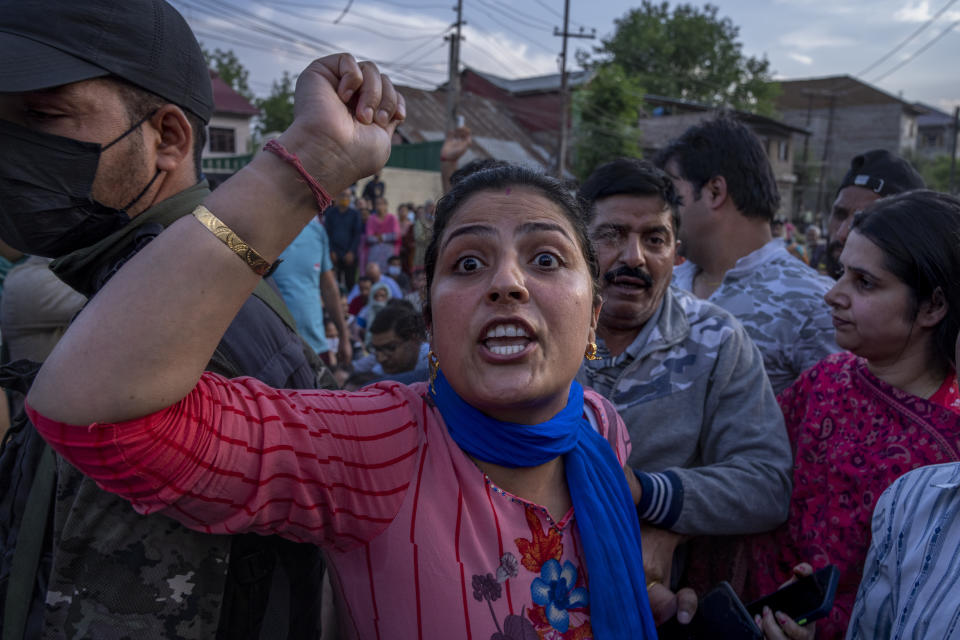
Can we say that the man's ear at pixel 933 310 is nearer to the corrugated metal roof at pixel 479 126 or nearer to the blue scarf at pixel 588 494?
the blue scarf at pixel 588 494

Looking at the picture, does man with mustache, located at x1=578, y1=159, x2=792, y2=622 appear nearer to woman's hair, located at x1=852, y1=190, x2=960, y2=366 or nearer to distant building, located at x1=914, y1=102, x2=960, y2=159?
woman's hair, located at x1=852, y1=190, x2=960, y2=366

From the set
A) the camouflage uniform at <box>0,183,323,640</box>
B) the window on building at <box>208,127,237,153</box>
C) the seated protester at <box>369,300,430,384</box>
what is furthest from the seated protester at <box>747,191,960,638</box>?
the window on building at <box>208,127,237,153</box>

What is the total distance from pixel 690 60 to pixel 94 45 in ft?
185

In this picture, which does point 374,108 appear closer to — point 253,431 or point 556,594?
point 253,431

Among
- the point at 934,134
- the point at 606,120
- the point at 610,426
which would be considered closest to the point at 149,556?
the point at 610,426

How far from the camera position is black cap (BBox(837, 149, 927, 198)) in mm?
3826

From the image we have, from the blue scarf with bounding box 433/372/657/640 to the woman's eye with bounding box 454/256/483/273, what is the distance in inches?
9.6

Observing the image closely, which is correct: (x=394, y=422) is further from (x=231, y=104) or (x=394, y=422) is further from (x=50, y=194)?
(x=231, y=104)

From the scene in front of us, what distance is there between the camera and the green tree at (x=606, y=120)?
1345 inches

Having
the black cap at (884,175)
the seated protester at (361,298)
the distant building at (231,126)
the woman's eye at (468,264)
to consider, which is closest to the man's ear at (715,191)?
the black cap at (884,175)

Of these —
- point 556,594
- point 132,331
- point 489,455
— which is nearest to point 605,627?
point 556,594

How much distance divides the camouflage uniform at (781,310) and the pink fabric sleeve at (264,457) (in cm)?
Result: 203

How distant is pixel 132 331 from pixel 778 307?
273cm

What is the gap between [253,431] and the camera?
110 centimetres
